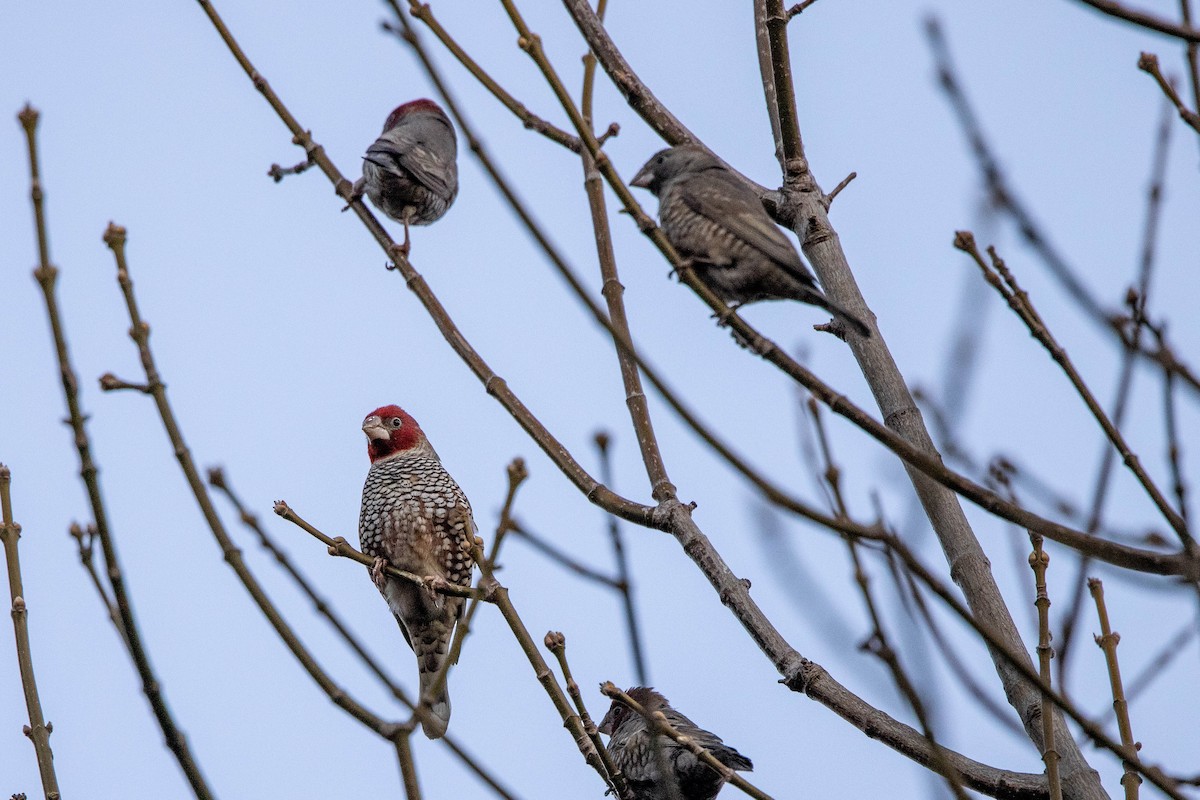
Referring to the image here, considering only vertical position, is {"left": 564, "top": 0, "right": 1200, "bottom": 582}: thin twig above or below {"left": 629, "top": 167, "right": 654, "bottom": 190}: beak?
below

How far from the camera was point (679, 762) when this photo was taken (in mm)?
5133

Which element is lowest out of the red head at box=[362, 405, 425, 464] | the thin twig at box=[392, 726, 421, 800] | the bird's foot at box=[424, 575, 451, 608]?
the thin twig at box=[392, 726, 421, 800]

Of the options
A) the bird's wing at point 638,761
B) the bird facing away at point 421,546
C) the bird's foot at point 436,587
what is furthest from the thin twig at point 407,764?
the bird facing away at point 421,546

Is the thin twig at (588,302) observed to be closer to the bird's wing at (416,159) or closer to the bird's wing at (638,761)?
the bird's wing at (638,761)

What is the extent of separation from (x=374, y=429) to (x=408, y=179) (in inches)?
54.1

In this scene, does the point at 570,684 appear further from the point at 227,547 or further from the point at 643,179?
the point at 643,179

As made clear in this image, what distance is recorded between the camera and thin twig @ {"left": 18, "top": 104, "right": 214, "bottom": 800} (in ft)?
7.17

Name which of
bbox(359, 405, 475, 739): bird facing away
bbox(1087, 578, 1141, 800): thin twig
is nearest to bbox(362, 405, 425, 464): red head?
bbox(359, 405, 475, 739): bird facing away

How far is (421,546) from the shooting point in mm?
6289

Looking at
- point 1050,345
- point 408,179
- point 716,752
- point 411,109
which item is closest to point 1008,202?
point 1050,345

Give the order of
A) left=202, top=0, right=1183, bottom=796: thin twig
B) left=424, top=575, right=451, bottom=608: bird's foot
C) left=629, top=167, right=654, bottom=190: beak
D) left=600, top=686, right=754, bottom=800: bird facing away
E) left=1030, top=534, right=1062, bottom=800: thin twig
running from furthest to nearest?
1. left=600, top=686, right=754, bottom=800: bird facing away
2. left=629, top=167, right=654, bottom=190: beak
3. left=424, top=575, right=451, bottom=608: bird's foot
4. left=202, top=0, right=1183, bottom=796: thin twig
5. left=1030, top=534, right=1062, bottom=800: thin twig

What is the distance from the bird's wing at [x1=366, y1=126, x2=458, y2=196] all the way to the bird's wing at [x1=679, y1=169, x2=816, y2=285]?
2.40 meters

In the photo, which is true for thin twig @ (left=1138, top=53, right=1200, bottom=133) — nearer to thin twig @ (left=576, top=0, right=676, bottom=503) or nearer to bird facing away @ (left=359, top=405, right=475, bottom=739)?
thin twig @ (left=576, top=0, right=676, bottom=503)

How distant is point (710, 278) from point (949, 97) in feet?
6.20
